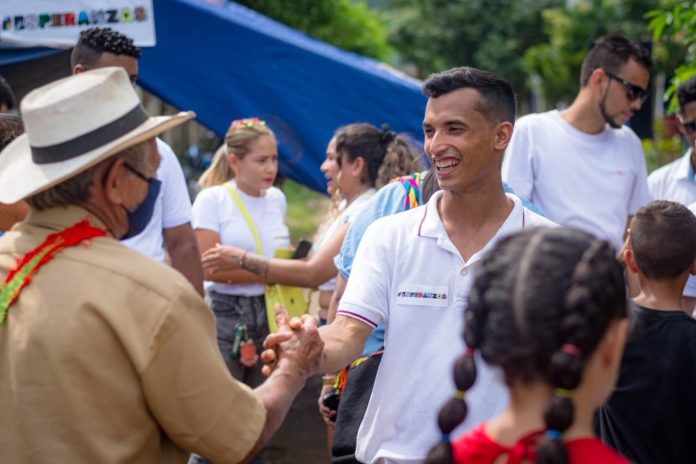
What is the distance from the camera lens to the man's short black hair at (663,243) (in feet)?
11.7

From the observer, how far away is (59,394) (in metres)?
2.34

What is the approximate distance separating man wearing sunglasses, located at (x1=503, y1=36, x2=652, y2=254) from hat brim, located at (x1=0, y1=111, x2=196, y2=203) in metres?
3.22

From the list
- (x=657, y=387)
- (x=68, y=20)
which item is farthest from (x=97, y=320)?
(x=68, y=20)

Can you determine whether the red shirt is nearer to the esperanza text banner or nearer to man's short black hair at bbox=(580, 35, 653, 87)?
man's short black hair at bbox=(580, 35, 653, 87)

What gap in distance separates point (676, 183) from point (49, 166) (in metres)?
4.10

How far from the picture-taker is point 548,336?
5.98 ft

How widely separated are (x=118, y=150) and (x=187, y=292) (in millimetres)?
402

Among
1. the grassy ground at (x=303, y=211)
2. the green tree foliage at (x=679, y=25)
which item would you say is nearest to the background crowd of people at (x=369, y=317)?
the green tree foliage at (x=679, y=25)

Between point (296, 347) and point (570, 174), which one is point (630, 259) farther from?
point (570, 174)

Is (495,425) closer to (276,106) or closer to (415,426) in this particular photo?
(415,426)

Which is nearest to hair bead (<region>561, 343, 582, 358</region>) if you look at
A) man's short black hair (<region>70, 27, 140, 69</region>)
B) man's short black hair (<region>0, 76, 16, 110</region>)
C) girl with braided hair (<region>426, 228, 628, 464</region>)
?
girl with braided hair (<region>426, 228, 628, 464</region>)

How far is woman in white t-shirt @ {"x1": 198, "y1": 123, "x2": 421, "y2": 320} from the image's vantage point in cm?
501

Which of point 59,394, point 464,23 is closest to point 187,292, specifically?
point 59,394

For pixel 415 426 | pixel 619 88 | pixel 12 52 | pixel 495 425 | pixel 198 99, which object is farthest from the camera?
pixel 198 99
